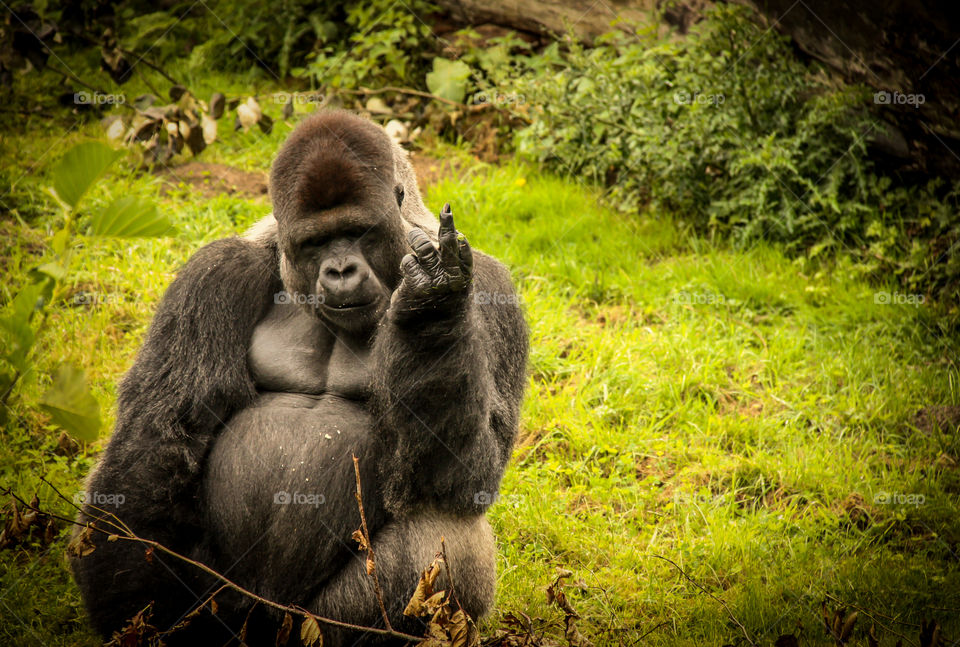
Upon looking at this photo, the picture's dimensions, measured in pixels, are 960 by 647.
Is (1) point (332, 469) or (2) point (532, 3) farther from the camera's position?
(2) point (532, 3)

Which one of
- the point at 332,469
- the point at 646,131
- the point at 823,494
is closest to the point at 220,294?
the point at 332,469

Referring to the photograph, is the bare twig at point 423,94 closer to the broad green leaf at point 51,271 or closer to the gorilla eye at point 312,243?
the gorilla eye at point 312,243

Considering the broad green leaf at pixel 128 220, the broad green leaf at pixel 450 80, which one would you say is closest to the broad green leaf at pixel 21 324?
the broad green leaf at pixel 128 220

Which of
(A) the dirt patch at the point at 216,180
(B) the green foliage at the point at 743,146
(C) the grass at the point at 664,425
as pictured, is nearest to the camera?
(C) the grass at the point at 664,425

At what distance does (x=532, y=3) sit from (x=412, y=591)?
7.36m

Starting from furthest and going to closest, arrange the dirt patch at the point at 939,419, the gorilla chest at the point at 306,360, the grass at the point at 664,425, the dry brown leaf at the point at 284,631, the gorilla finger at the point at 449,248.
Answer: the dirt patch at the point at 939,419, the grass at the point at 664,425, the gorilla chest at the point at 306,360, the dry brown leaf at the point at 284,631, the gorilla finger at the point at 449,248

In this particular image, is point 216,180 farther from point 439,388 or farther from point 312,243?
point 439,388

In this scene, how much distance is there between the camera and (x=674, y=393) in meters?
6.19

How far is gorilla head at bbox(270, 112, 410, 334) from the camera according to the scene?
363 cm

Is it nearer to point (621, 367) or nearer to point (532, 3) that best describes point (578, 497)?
point (621, 367)

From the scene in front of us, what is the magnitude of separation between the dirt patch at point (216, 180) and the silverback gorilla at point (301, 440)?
4.24 meters

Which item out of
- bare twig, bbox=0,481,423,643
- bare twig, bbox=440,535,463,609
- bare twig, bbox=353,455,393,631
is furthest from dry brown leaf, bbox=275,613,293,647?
bare twig, bbox=440,535,463,609

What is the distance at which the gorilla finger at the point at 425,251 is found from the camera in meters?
3.22

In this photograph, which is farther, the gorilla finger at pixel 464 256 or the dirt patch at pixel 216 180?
the dirt patch at pixel 216 180
